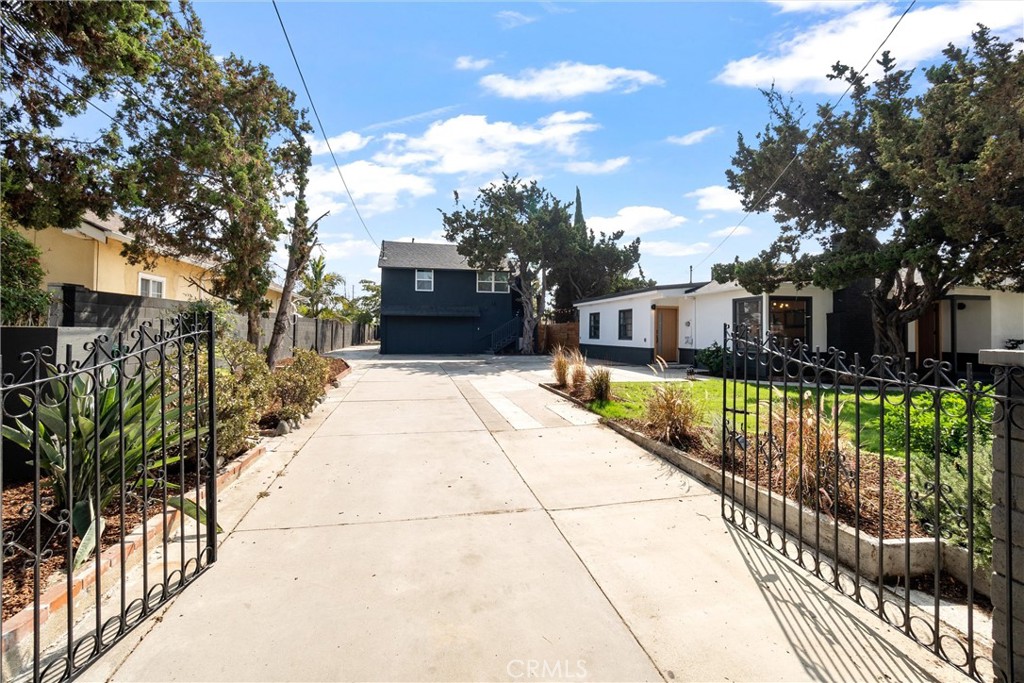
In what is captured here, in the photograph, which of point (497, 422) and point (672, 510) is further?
point (497, 422)

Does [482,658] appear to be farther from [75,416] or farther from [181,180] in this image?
[181,180]

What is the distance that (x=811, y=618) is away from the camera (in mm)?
2510

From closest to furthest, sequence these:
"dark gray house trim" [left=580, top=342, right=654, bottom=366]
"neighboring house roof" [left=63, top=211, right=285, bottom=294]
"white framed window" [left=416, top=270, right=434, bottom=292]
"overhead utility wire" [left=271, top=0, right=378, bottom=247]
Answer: "neighboring house roof" [left=63, top=211, right=285, bottom=294] → "overhead utility wire" [left=271, top=0, right=378, bottom=247] → "dark gray house trim" [left=580, top=342, right=654, bottom=366] → "white framed window" [left=416, top=270, right=434, bottom=292]

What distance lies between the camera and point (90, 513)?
295cm

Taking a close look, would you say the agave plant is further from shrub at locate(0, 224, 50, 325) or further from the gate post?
the gate post

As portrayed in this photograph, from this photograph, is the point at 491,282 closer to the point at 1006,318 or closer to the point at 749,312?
the point at 749,312

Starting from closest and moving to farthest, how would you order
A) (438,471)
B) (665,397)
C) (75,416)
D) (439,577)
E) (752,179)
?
(439,577)
(75,416)
(438,471)
(665,397)
(752,179)

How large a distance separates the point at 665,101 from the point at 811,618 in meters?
10.3

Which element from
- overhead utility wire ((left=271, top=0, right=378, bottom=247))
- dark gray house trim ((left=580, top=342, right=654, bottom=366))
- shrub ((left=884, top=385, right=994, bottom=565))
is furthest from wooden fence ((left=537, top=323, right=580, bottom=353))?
shrub ((left=884, top=385, right=994, bottom=565))

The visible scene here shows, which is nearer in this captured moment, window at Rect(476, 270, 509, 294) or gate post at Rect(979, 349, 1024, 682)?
gate post at Rect(979, 349, 1024, 682)

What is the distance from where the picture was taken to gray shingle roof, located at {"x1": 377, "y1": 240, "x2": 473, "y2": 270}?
81.8 feet

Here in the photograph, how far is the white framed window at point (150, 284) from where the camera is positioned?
10.8 m

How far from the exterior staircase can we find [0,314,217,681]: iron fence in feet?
70.8

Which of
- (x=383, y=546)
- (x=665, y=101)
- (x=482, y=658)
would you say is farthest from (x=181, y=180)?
(x=665, y=101)
